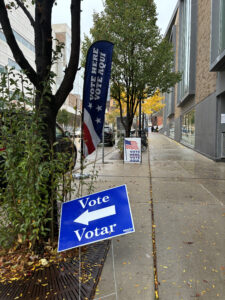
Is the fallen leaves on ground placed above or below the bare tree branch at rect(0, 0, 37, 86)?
below

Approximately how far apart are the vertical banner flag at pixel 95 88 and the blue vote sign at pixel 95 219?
1440 mm

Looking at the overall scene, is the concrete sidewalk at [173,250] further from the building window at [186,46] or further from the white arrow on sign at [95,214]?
the building window at [186,46]

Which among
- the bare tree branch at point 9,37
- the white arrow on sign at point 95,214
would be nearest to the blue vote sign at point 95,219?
the white arrow on sign at point 95,214

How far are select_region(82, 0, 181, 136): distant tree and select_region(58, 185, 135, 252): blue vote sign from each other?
9.72 m

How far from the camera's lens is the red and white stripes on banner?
3977 millimetres

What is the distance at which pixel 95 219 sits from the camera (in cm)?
260

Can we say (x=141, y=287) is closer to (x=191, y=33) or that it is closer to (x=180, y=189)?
(x=180, y=189)

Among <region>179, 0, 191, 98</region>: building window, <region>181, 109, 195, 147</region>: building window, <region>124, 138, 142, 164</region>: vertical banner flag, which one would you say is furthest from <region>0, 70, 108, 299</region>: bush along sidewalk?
<region>179, 0, 191, 98</region>: building window

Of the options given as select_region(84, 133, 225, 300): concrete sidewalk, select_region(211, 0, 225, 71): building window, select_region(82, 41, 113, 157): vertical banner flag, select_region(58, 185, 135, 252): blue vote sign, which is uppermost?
select_region(211, 0, 225, 71): building window

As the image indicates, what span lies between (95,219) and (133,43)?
1062 centimetres

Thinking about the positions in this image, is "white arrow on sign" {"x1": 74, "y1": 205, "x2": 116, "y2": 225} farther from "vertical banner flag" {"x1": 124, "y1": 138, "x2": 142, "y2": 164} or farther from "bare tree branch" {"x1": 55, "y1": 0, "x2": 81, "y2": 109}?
"vertical banner flag" {"x1": 124, "y1": 138, "x2": 142, "y2": 164}

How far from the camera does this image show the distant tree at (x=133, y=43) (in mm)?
11117

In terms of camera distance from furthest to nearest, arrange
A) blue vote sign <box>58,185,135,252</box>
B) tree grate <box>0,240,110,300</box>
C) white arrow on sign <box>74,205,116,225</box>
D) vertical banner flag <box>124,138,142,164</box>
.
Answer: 1. vertical banner flag <box>124,138,142,164</box>
2. white arrow on sign <box>74,205,116,225</box>
3. blue vote sign <box>58,185,135,252</box>
4. tree grate <box>0,240,110,300</box>

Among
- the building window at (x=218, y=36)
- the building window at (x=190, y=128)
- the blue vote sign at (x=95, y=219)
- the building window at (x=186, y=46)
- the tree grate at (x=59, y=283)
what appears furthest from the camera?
the building window at (x=186, y=46)
